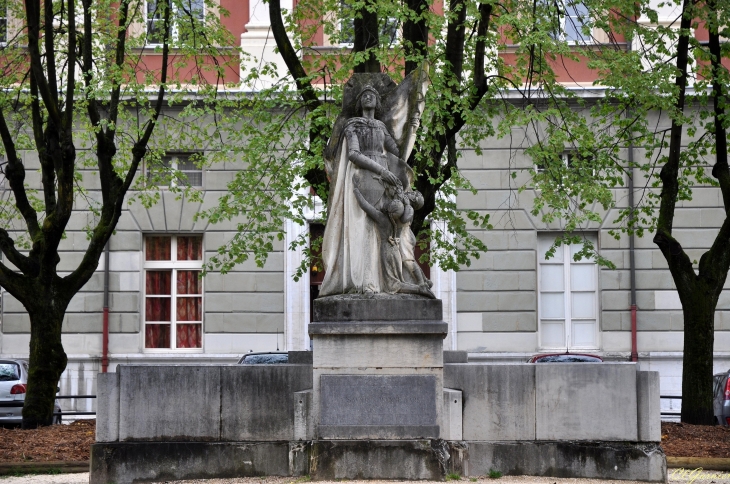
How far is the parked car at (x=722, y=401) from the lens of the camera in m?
A: 19.4

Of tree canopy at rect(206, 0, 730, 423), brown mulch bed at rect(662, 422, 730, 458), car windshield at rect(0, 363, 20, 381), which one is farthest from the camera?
car windshield at rect(0, 363, 20, 381)

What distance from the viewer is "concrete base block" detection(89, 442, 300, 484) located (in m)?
11.8

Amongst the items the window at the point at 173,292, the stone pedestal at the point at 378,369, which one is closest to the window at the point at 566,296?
the window at the point at 173,292

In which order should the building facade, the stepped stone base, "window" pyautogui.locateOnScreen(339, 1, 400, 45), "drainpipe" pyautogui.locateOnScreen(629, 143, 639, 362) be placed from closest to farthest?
1. the stepped stone base
2. "window" pyautogui.locateOnScreen(339, 1, 400, 45)
3. "drainpipe" pyautogui.locateOnScreen(629, 143, 639, 362)
4. the building facade

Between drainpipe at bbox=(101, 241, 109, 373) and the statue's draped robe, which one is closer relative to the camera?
the statue's draped robe

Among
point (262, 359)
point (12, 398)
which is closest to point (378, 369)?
point (262, 359)

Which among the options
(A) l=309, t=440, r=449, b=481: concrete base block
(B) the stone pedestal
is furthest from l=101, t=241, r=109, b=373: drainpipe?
(A) l=309, t=440, r=449, b=481: concrete base block

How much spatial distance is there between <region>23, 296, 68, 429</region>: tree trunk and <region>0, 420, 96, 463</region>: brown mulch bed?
18.0 inches

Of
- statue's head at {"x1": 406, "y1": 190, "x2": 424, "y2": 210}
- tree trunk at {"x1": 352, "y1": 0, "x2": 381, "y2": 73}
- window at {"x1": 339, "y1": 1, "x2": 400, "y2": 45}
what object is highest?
window at {"x1": 339, "y1": 1, "x2": 400, "y2": 45}

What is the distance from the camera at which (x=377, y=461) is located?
1118cm

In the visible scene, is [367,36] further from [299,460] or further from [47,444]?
[299,460]

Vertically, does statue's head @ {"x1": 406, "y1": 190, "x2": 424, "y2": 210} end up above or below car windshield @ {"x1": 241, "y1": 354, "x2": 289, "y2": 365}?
above

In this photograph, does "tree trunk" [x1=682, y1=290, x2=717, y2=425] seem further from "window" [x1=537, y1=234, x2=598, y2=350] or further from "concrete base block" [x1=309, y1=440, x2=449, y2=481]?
"window" [x1=537, y1=234, x2=598, y2=350]

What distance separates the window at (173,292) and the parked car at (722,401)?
12.3 m
